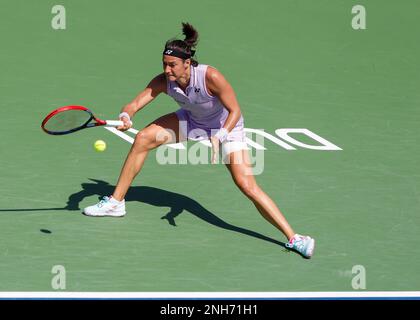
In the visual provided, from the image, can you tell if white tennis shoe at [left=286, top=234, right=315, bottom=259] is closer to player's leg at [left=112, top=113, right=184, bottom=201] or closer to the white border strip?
the white border strip

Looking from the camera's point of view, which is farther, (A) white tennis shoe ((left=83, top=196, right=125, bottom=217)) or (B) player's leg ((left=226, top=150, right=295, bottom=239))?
(A) white tennis shoe ((left=83, top=196, right=125, bottom=217))

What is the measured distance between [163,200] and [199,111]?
56.0 inches

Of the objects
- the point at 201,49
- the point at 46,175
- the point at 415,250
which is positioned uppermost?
the point at 201,49

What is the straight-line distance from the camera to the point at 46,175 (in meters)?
13.3

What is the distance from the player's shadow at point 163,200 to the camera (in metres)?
12.4

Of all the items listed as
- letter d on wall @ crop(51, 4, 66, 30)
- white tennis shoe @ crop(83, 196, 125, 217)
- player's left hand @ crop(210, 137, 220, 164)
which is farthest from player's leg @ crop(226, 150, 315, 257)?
letter d on wall @ crop(51, 4, 66, 30)

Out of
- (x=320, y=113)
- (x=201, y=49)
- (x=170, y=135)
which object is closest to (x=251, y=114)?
(x=320, y=113)

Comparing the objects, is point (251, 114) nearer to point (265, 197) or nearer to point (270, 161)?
point (270, 161)

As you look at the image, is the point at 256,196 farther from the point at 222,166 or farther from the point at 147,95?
the point at 222,166

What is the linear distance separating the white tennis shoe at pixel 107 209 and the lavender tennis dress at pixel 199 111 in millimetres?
1019

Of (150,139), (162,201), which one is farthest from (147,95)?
(162,201)

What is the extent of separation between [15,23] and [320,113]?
4.91 meters

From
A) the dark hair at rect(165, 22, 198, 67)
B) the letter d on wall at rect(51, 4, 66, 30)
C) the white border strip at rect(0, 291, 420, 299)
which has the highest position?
the letter d on wall at rect(51, 4, 66, 30)

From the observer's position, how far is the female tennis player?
11.6 m
